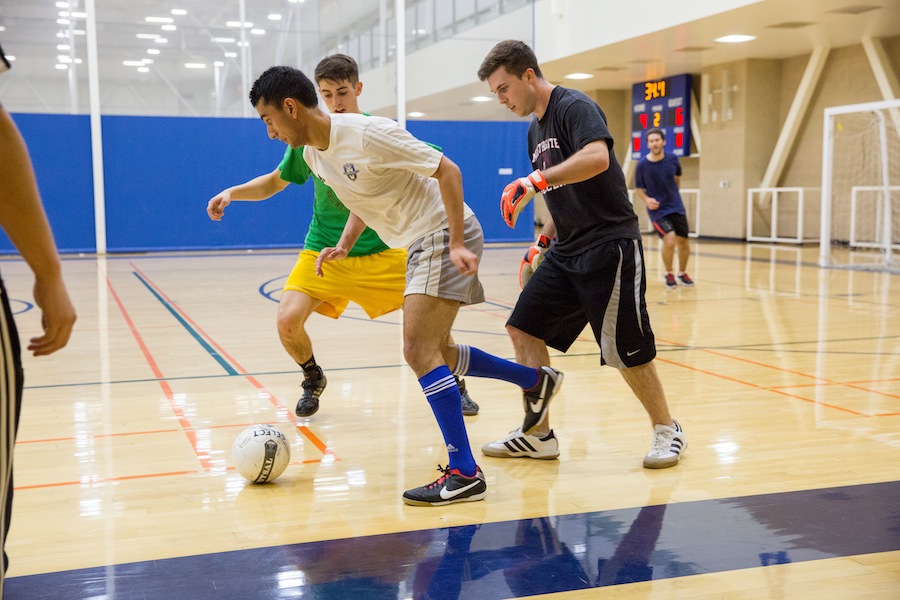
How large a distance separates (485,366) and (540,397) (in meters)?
0.29

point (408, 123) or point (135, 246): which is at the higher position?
point (408, 123)

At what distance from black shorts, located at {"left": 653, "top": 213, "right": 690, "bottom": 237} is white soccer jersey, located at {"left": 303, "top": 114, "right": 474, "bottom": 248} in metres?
6.70

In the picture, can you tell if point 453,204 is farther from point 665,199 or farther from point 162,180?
point 162,180

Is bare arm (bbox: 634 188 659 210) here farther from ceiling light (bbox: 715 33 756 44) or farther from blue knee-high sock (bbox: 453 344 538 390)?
blue knee-high sock (bbox: 453 344 538 390)

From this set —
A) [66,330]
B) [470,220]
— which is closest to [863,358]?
[470,220]

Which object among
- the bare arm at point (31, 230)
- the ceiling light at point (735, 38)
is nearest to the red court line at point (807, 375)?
the bare arm at point (31, 230)

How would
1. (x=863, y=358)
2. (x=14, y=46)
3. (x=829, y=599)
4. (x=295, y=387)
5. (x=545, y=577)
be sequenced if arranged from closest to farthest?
1. (x=829, y=599)
2. (x=545, y=577)
3. (x=295, y=387)
4. (x=863, y=358)
5. (x=14, y=46)

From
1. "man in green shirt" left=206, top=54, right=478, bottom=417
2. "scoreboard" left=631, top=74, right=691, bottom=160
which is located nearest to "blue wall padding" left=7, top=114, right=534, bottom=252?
"scoreboard" left=631, top=74, right=691, bottom=160

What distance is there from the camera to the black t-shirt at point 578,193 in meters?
3.42

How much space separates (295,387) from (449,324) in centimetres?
202

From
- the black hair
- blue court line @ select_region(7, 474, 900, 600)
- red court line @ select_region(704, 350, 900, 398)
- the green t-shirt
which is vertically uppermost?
the black hair

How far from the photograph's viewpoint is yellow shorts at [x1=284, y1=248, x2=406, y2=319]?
14.1 feet

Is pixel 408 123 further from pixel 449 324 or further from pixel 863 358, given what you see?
pixel 449 324

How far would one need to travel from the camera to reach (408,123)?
1633 cm
